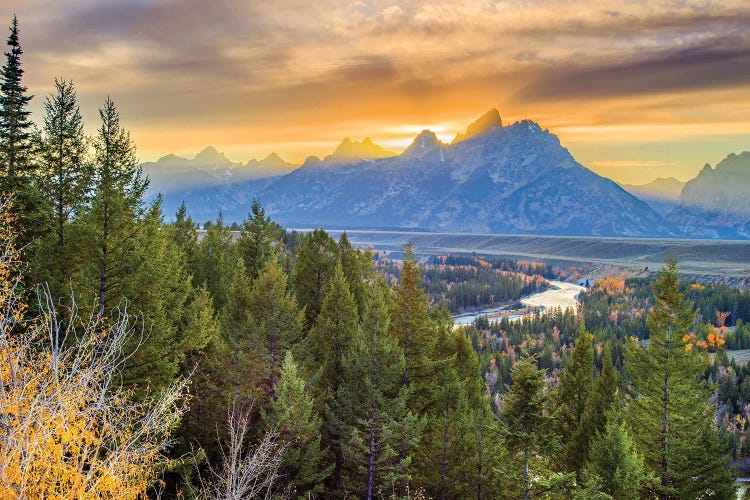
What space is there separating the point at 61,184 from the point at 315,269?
21.6 metres

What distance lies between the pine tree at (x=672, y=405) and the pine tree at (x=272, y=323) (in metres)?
22.0

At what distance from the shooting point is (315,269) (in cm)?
4575

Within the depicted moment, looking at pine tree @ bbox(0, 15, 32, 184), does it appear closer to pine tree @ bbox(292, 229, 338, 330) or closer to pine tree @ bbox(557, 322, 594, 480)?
pine tree @ bbox(292, 229, 338, 330)

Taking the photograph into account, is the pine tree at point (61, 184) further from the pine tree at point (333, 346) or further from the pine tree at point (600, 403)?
the pine tree at point (600, 403)

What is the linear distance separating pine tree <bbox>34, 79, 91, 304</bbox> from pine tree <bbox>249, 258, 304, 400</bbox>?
10406 millimetres

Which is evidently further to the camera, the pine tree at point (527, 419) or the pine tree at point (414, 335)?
the pine tree at point (414, 335)

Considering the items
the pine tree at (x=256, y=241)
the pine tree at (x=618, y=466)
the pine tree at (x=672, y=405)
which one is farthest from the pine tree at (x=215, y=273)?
the pine tree at (x=672, y=405)

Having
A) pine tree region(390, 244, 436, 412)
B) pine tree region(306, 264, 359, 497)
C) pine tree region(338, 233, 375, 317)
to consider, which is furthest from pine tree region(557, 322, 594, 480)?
pine tree region(306, 264, 359, 497)

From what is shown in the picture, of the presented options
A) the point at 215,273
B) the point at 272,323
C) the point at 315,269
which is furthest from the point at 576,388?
the point at 215,273

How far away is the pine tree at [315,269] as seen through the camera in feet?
149

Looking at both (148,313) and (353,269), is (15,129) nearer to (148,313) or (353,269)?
(148,313)

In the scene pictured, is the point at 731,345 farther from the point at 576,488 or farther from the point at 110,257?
the point at 110,257

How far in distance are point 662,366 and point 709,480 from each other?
8.16 metres

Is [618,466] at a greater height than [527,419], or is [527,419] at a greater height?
[527,419]
